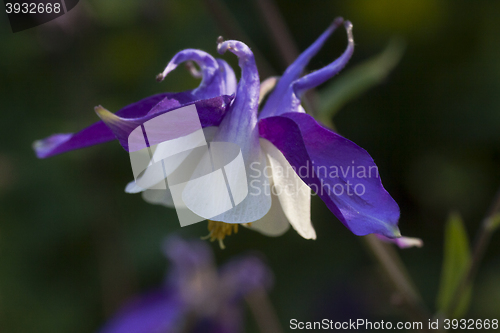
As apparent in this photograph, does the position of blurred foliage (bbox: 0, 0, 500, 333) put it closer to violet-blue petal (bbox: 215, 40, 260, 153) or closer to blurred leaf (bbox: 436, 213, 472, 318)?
blurred leaf (bbox: 436, 213, 472, 318)

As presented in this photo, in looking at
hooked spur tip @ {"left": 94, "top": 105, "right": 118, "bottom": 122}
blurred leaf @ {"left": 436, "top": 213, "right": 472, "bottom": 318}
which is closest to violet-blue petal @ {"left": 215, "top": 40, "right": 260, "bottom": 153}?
hooked spur tip @ {"left": 94, "top": 105, "right": 118, "bottom": 122}

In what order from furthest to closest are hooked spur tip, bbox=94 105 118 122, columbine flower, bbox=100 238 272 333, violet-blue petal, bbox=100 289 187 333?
columbine flower, bbox=100 238 272 333 → violet-blue petal, bbox=100 289 187 333 → hooked spur tip, bbox=94 105 118 122

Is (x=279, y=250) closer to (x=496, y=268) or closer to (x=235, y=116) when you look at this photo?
(x=496, y=268)

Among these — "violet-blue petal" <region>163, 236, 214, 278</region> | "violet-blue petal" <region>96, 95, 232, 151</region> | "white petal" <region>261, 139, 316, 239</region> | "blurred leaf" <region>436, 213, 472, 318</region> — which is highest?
"violet-blue petal" <region>96, 95, 232, 151</region>

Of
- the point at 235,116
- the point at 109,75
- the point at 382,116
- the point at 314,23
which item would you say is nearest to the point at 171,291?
the point at 109,75

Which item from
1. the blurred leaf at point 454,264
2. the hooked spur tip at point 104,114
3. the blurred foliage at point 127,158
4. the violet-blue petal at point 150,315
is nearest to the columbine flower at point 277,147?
the hooked spur tip at point 104,114

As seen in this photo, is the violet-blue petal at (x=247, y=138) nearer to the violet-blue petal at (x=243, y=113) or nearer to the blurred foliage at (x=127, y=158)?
the violet-blue petal at (x=243, y=113)

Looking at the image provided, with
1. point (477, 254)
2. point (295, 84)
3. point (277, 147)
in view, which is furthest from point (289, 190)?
point (477, 254)

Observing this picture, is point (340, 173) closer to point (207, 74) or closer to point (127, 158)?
point (207, 74)
